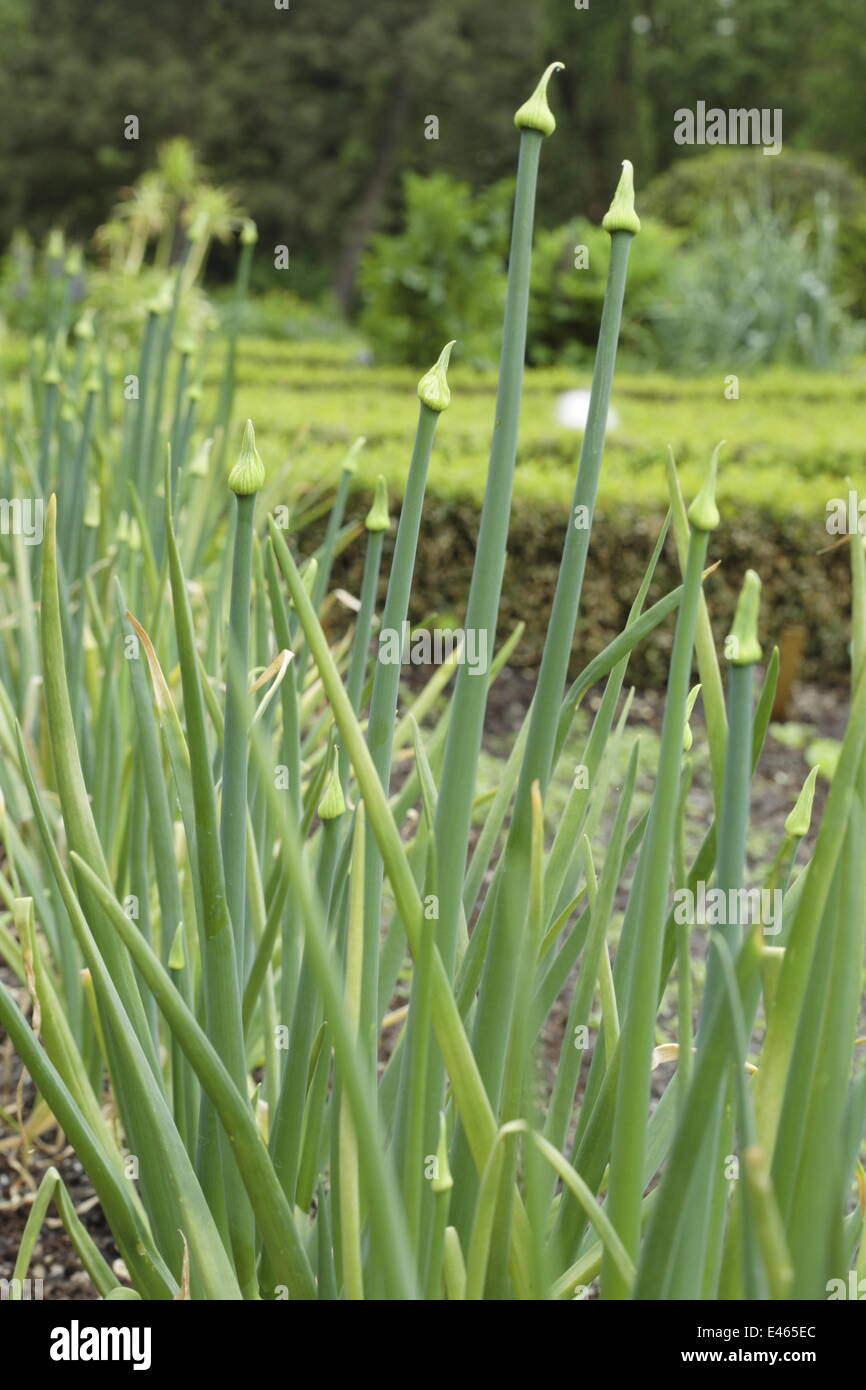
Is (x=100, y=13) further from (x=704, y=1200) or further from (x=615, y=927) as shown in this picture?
(x=704, y=1200)

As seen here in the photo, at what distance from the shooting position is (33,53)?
74.9ft

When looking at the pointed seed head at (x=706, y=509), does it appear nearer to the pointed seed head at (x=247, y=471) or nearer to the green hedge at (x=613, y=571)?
the pointed seed head at (x=247, y=471)

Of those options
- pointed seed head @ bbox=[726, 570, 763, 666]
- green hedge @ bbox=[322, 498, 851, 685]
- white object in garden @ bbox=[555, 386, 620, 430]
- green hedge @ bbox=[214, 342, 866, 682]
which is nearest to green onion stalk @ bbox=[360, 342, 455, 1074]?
pointed seed head @ bbox=[726, 570, 763, 666]

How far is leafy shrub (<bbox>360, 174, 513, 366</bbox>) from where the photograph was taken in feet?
26.1

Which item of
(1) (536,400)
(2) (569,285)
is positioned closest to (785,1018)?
(1) (536,400)

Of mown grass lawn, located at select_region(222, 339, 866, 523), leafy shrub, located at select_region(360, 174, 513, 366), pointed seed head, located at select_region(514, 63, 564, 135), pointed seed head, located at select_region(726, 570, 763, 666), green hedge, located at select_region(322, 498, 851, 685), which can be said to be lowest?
pointed seed head, located at select_region(726, 570, 763, 666)

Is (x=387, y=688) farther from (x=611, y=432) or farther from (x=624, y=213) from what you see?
(x=611, y=432)

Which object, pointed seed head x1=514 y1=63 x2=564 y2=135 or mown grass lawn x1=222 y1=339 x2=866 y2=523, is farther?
mown grass lawn x1=222 y1=339 x2=866 y2=523

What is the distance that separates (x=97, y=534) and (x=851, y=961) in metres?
1.85

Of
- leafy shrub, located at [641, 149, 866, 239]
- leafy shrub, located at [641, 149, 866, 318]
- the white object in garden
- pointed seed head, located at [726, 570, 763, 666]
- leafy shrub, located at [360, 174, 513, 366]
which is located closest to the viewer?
pointed seed head, located at [726, 570, 763, 666]

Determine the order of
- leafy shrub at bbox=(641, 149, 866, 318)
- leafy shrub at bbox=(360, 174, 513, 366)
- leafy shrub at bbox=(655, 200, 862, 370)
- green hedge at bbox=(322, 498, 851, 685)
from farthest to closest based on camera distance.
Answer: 1. leafy shrub at bbox=(641, 149, 866, 318)
2. leafy shrub at bbox=(655, 200, 862, 370)
3. leafy shrub at bbox=(360, 174, 513, 366)
4. green hedge at bbox=(322, 498, 851, 685)

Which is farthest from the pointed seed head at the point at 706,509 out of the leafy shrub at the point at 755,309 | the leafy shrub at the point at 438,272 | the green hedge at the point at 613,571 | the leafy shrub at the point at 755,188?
the leafy shrub at the point at 755,188

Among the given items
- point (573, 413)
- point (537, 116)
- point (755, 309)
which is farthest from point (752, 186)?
point (537, 116)

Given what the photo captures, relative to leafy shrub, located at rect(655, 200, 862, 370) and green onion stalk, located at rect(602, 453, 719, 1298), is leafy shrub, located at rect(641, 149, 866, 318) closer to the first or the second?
leafy shrub, located at rect(655, 200, 862, 370)
